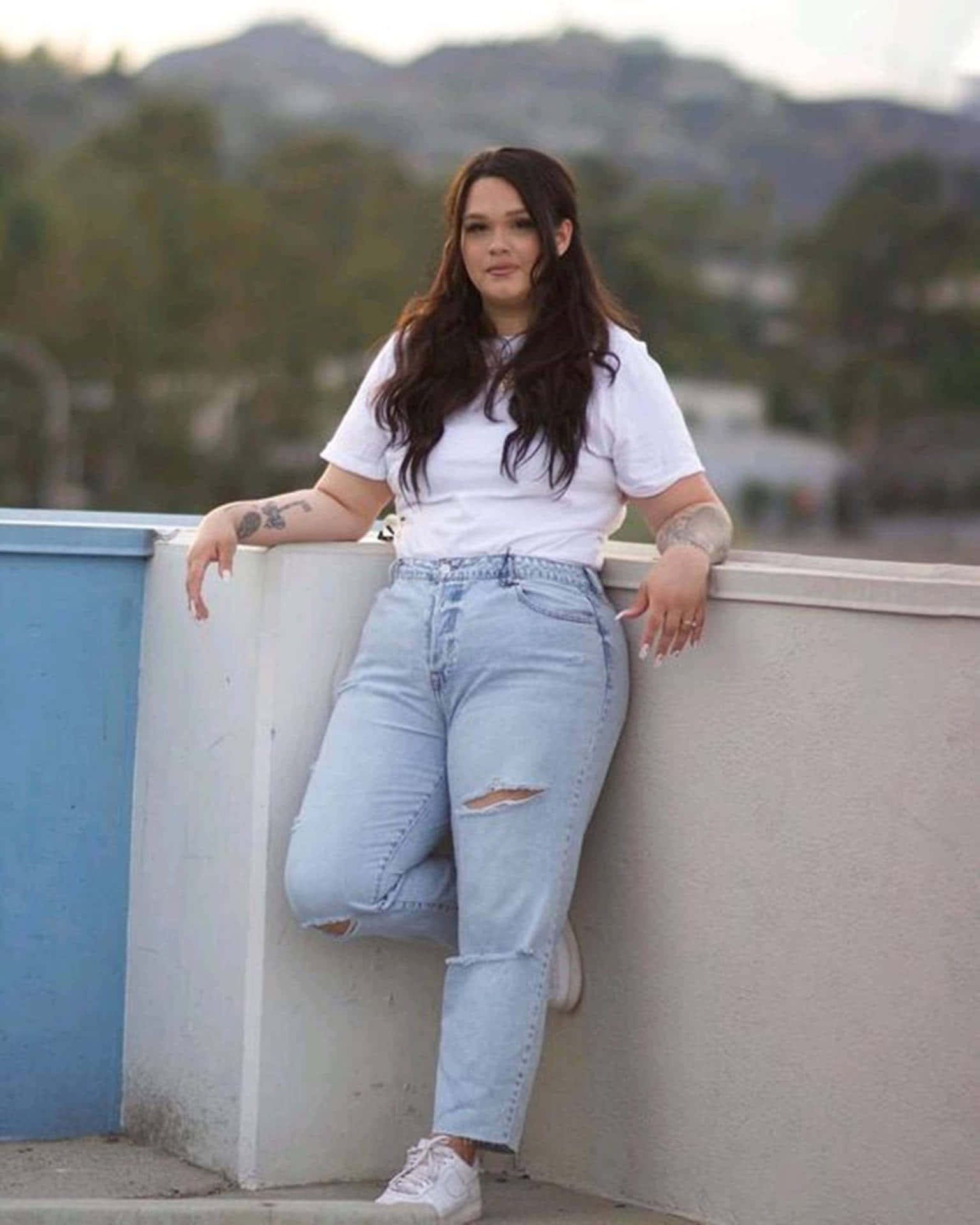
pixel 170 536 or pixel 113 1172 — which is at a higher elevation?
pixel 170 536

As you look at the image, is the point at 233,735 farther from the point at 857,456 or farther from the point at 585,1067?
the point at 857,456

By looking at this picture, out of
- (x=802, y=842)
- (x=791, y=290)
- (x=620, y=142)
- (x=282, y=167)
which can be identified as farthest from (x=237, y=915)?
(x=620, y=142)

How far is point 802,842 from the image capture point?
12.9ft

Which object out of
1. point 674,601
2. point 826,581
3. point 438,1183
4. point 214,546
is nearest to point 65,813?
point 214,546

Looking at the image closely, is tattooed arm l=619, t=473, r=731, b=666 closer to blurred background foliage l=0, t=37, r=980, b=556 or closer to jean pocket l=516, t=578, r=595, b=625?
jean pocket l=516, t=578, r=595, b=625

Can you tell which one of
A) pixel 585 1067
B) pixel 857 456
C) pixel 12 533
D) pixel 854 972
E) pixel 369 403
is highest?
pixel 369 403

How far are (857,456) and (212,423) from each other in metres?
32.8

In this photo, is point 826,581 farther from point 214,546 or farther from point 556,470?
point 214,546

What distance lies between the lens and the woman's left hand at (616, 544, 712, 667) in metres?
3.98

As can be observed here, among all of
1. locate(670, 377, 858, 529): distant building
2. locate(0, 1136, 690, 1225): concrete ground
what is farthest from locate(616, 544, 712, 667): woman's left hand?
locate(670, 377, 858, 529): distant building

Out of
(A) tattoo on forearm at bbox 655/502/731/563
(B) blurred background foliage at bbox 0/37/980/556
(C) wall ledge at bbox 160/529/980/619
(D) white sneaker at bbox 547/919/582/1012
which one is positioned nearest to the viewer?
(C) wall ledge at bbox 160/529/980/619

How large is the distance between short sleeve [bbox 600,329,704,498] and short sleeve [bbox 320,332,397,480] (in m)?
0.37

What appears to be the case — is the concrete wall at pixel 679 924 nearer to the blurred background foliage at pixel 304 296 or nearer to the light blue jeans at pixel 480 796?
the light blue jeans at pixel 480 796

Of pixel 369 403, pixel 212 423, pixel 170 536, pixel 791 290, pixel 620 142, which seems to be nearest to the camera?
pixel 369 403
